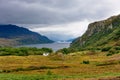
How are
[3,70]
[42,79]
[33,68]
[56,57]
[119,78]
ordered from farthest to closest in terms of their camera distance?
[56,57], [33,68], [3,70], [42,79], [119,78]

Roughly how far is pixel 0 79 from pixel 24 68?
133 ft

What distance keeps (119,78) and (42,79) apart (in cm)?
1663

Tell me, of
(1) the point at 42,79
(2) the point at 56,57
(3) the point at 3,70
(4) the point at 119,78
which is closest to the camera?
(4) the point at 119,78

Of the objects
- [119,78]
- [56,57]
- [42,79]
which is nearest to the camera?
[119,78]

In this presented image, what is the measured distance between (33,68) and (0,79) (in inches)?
1644

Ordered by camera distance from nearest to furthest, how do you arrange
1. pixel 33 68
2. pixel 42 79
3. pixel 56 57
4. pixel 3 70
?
pixel 42 79 < pixel 3 70 < pixel 33 68 < pixel 56 57

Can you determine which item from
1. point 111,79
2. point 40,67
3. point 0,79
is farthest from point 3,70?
point 111,79

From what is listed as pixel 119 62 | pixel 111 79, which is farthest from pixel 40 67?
pixel 111 79

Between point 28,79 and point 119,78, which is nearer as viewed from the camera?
point 119,78

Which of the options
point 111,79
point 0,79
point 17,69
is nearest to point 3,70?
point 17,69

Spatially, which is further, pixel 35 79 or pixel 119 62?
pixel 119 62

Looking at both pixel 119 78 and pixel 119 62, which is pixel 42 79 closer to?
pixel 119 78

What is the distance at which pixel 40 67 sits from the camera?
343 feet

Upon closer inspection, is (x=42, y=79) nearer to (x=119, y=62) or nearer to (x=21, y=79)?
(x=21, y=79)
